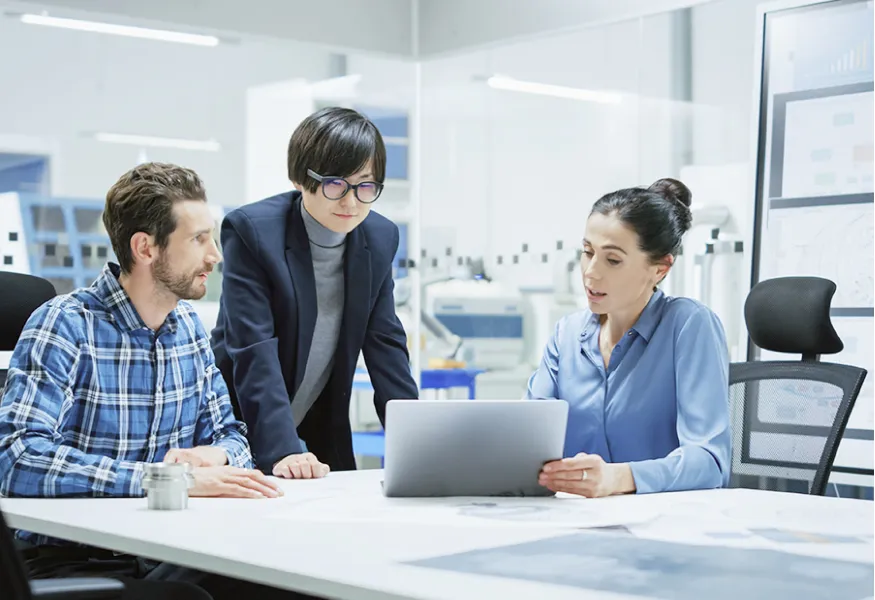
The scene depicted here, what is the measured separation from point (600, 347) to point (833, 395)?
541mm

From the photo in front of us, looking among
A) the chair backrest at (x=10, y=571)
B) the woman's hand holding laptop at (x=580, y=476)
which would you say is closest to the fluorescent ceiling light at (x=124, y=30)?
the woman's hand holding laptop at (x=580, y=476)

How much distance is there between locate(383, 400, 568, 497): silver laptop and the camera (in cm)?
207

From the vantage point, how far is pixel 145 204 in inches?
91.0

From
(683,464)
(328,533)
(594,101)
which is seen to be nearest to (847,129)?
(594,101)

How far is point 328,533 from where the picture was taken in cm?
170

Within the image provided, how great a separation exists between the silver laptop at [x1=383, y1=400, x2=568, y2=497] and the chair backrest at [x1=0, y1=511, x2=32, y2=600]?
0.98m

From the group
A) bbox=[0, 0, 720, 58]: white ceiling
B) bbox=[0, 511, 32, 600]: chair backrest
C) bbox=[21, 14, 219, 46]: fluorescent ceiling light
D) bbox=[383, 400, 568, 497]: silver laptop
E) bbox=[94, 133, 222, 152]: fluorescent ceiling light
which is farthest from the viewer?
bbox=[94, 133, 222, 152]: fluorescent ceiling light

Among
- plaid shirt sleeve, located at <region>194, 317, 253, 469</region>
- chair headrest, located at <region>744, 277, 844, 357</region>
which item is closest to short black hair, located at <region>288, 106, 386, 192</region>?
plaid shirt sleeve, located at <region>194, 317, 253, 469</region>

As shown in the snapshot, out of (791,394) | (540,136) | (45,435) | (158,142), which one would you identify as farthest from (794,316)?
(158,142)

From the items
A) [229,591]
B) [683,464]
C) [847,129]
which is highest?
[847,129]

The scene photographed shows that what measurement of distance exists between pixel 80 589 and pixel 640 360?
1416mm

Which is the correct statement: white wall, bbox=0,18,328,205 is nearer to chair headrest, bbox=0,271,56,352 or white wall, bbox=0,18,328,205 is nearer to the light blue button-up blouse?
chair headrest, bbox=0,271,56,352

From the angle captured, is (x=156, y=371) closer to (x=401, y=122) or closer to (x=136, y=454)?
(x=136, y=454)

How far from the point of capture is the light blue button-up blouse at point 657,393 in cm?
232
